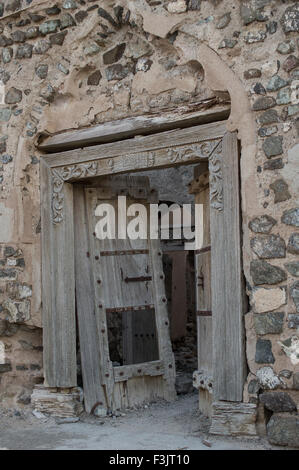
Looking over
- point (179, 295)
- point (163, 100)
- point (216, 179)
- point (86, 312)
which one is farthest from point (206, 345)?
point (179, 295)

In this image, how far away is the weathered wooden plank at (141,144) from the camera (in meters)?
4.52

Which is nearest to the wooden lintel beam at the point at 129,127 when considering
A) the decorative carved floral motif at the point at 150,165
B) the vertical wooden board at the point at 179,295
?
the decorative carved floral motif at the point at 150,165

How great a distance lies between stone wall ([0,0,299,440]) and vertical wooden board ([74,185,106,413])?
1.14ft

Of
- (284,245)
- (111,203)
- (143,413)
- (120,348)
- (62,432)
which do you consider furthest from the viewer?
(120,348)

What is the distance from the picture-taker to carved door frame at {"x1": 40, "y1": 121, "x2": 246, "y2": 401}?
432 cm

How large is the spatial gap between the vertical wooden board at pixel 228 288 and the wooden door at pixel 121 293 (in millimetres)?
1208

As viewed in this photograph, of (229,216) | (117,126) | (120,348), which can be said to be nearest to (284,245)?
(229,216)

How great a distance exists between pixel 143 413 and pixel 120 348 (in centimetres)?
235

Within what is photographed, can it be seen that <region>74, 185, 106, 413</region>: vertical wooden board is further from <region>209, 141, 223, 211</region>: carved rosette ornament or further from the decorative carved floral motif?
<region>209, 141, 223, 211</region>: carved rosette ornament

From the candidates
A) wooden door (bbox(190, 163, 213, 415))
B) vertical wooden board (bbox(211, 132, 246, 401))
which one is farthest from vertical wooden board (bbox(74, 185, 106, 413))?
vertical wooden board (bbox(211, 132, 246, 401))

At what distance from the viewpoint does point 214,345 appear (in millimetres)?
4418

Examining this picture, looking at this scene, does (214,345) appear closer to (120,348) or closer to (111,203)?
(111,203)

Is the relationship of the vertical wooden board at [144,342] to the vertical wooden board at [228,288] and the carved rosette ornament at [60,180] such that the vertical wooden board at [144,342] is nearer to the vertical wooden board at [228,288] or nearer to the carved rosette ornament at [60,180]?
the carved rosette ornament at [60,180]

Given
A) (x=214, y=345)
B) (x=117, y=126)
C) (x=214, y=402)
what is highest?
(x=117, y=126)
